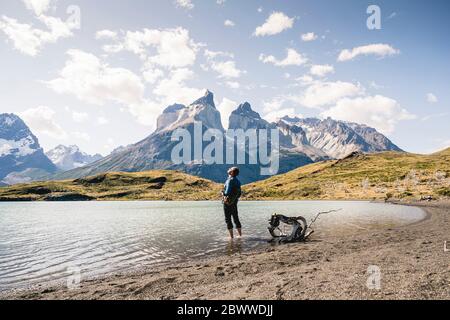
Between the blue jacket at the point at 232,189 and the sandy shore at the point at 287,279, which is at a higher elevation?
the blue jacket at the point at 232,189

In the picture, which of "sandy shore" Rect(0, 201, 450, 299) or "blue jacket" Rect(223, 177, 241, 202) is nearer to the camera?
"sandy shore" Rect(0, 201, 450, 299)

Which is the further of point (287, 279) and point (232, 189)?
point (232, 189)

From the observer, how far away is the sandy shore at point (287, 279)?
10.1m

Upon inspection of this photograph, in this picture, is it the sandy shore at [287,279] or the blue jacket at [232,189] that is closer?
the sandy shore at [287,279]

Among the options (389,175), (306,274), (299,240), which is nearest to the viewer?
(306,274)

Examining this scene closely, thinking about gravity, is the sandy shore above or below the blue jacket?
below

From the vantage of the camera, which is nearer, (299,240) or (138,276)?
(138,276)

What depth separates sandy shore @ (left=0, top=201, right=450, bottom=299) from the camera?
1012cm

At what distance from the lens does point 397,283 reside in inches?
424

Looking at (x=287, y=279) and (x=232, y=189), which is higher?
(x=232, y=189)

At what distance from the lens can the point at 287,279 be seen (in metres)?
12.1
